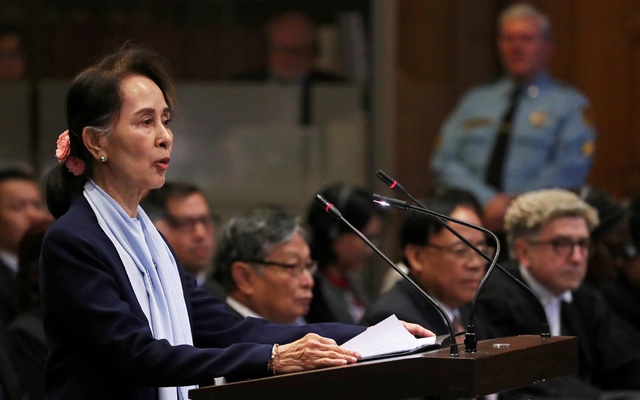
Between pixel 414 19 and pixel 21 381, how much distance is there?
466 cm

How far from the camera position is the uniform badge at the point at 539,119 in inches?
302

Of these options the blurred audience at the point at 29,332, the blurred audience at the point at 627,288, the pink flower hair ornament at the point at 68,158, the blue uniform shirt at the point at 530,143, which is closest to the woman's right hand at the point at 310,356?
the pink flower hair ornament at the point at 68,158

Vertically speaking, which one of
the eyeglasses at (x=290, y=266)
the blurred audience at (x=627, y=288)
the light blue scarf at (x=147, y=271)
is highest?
the light blue scarf at (x=147, y=271)

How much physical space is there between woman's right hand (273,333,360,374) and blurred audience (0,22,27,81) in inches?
234

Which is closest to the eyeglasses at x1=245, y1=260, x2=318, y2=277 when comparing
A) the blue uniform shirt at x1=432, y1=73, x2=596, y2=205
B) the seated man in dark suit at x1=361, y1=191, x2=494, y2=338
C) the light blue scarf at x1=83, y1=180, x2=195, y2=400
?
the seated man in dark suit at x1=361, y1=191, x2=494, y2=338

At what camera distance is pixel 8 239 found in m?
→ 6.88

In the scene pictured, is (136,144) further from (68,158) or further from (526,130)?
(526,130)

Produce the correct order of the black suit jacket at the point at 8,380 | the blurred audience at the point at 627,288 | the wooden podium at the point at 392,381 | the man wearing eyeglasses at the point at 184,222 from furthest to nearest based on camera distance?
1. the blurred audience at the point at 627,288
2. the man wearing eyeglasses at the point at 184,222
3. the black suit jacket at the point at 8,380
4. the wooden podium at the point at 392,381

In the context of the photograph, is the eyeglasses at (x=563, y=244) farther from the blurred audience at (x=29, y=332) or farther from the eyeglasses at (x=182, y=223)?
the blurred audience at (x=29, y=332)

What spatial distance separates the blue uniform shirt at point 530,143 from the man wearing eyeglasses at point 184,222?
199 centimetres

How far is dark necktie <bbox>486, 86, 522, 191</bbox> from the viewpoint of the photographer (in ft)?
25.3

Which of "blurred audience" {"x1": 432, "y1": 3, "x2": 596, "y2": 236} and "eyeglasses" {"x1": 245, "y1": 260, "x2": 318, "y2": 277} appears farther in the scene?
"blurred audience" {"x1": 432, "y1": 3, "x2": 596, "y2": 236}

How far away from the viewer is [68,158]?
3.21 meters

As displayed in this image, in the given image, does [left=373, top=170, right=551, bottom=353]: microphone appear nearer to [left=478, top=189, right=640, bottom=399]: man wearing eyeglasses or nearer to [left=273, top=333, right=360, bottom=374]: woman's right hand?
[left=273, top=333, right=360, bottom=374]: woman's right hand
